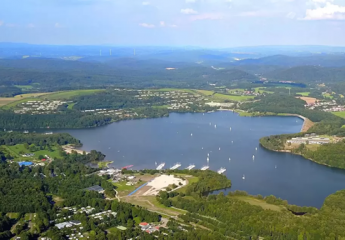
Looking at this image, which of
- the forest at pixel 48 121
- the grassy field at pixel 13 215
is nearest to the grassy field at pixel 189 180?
the grassy field at pixel 13 215

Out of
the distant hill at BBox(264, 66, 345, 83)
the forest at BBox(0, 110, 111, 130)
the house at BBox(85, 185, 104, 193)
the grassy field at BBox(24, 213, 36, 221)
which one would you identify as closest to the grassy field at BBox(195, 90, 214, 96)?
the forest at BBox(0, 110, 111, 130)

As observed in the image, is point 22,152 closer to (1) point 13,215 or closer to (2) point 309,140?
(1) point 13,215

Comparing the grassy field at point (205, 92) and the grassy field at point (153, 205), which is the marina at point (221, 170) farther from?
the grassy field at point (205, 92)

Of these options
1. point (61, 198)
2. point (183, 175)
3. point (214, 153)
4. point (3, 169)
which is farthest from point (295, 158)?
point (3, 169)

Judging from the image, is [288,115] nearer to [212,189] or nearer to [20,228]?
[212,189]

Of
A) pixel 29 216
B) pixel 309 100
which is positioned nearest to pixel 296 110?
pixel 309 100
